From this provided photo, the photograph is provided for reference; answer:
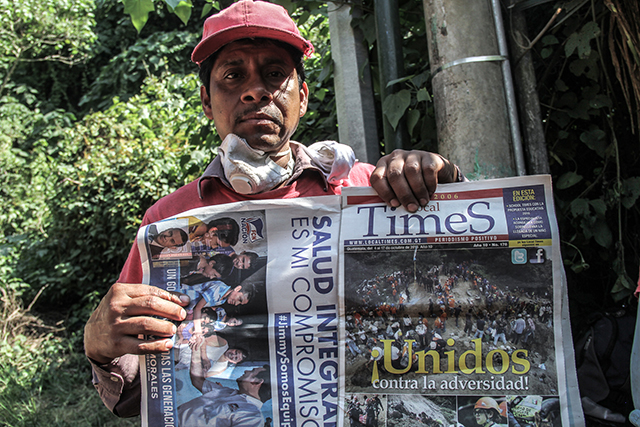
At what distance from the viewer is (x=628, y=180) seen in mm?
1711

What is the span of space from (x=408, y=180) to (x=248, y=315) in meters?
0.48

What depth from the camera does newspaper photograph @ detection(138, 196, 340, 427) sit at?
1.06m

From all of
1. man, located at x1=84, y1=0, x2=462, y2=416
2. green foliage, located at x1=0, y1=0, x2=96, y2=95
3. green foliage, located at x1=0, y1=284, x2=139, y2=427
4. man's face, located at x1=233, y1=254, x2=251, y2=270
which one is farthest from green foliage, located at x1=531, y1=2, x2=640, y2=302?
green foliage, located at x1=0, y1=0, x2=96, y2=95

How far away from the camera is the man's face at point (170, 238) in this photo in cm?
114

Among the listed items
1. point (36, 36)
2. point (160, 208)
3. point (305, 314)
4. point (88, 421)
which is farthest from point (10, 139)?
point (305, 314)

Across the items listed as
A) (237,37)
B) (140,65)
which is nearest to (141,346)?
(237,37)

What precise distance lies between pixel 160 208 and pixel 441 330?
83 centimetres

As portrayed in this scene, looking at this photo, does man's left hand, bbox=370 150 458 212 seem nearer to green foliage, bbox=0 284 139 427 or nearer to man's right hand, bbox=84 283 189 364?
man's right hand, bbox=84 283 189 364

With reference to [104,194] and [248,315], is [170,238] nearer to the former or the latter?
[248,315]

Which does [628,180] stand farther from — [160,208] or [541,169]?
[160,208]

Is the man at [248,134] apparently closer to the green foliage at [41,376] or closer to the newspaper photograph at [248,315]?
the newspaper photograph at [248,315]

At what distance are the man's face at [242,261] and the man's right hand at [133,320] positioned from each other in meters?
0.16

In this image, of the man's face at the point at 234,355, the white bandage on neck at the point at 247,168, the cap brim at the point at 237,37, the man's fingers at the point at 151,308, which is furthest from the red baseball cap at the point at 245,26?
the man's face at the point at 234,355

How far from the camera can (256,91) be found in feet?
4.24
